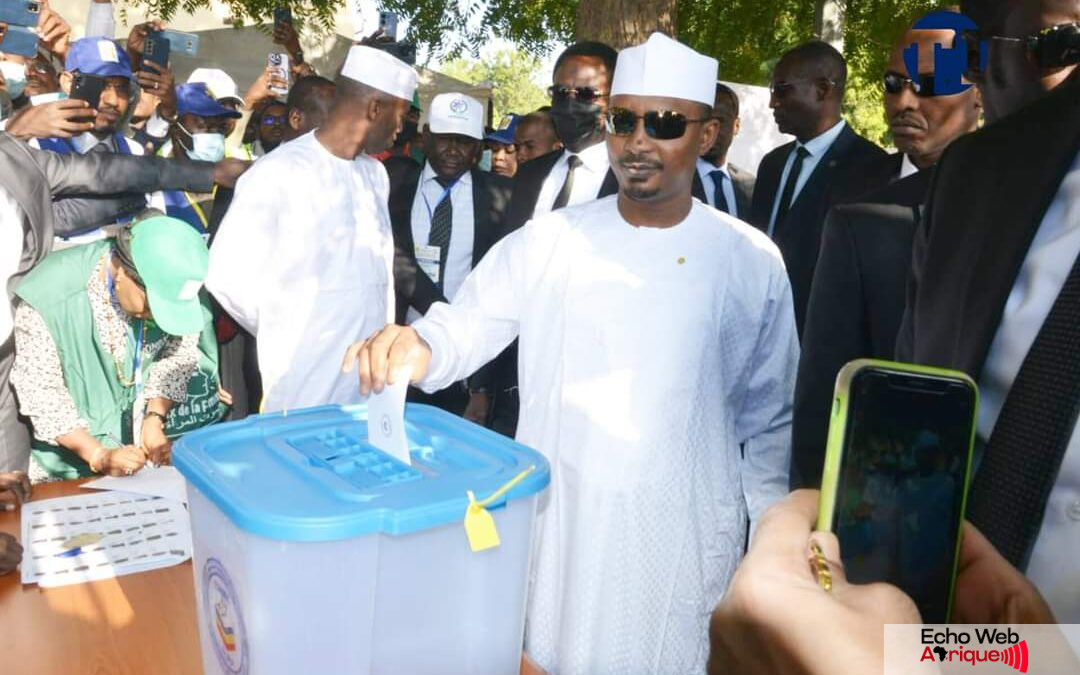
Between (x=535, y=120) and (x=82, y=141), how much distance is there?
302cm

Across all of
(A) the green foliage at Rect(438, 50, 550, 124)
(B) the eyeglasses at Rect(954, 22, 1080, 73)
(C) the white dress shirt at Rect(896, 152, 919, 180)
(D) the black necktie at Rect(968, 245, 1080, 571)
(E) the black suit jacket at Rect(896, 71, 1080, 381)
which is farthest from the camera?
(A) the green foliage at Rect(438, 50, 550, 124)

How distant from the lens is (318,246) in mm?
3383

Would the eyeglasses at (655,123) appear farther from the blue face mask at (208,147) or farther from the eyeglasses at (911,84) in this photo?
the blue face mask at (208,147)

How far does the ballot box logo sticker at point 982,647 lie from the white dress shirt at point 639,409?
131 centimetres

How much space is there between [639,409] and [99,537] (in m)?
1.30

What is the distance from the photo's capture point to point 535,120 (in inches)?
242

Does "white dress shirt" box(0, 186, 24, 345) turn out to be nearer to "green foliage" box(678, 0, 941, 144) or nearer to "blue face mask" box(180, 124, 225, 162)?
"blue face mask" box(180, 124, 225, 162)

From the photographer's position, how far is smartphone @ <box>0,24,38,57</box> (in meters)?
2.97

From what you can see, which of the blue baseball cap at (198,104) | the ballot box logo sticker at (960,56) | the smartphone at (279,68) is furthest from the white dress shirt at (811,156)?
the smartphone at (279,68)

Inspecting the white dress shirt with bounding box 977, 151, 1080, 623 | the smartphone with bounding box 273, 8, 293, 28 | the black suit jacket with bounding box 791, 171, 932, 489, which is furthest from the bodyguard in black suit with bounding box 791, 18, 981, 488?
the smartphone with bounding box 273, 8, 293, 28

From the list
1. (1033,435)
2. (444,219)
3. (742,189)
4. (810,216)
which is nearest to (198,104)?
(444,219)

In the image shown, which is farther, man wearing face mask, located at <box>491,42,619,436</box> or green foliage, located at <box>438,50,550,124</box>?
green foliage, located at <box>438,50,550,124</box>

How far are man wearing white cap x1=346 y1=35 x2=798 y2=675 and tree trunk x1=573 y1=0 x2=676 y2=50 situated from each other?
2703 millimetres

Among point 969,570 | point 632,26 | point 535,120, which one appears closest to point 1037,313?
point 969,570
